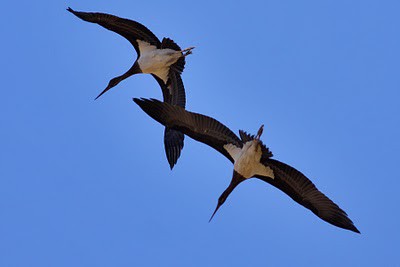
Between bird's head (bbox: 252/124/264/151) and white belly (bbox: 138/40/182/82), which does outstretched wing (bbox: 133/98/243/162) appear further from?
white belly (bbox: 138/40/182/82)

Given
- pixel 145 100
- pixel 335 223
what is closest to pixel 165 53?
pixel 145 100

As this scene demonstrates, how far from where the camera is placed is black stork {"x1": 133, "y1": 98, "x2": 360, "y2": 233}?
84.0ft

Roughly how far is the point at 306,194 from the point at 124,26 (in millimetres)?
7854

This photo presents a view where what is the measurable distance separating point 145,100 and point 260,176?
131 inches

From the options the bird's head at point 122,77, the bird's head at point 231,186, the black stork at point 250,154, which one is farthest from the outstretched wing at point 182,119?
the bird's head at point 122,77

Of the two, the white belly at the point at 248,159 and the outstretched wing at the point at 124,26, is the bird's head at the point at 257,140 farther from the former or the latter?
the outstretched wing at the point at 124,26

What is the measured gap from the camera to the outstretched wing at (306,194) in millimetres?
25578

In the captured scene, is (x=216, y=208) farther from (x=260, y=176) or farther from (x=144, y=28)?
(x=144, y=28)

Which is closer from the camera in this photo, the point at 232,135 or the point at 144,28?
the point at 232,135

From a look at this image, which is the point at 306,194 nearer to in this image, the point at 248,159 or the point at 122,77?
the point at 248,159

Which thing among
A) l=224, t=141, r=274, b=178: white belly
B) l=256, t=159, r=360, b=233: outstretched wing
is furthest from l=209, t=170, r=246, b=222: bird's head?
l=256, t=159, r=360, b=233: outstretched wing

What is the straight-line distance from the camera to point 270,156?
25.9 m

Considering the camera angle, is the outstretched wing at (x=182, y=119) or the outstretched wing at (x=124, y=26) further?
the outstretched wing at (x=124, y=26)

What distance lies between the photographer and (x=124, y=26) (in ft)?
99.9
